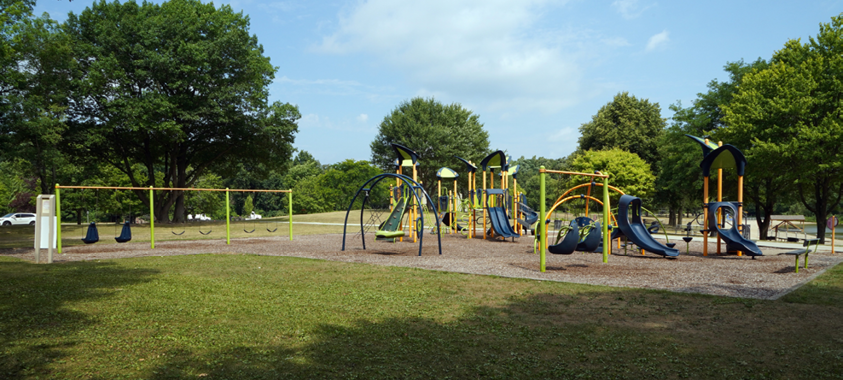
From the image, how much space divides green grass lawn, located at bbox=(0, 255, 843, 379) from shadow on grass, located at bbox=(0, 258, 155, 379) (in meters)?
0.03

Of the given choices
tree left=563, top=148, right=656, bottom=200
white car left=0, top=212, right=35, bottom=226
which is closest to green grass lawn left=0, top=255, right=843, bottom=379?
tree left=563, top=148, right=656, bottom=200

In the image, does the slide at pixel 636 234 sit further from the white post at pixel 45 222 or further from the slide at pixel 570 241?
the white post at pixel 45 222

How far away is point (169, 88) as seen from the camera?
3362cm

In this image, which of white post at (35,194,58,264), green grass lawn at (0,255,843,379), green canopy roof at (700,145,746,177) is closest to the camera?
Answer: green grass lawn at (0,255,843,379)

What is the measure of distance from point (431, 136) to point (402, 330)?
46.8 m

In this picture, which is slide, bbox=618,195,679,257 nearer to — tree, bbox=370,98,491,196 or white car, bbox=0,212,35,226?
tree, bbox=370,98,491,196

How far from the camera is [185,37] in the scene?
32.4 meters

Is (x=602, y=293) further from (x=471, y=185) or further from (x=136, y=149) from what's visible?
(x=136, y=149)

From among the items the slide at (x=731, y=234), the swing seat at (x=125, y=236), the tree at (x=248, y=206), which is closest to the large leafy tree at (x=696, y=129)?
the slide at (x=731, y=234)

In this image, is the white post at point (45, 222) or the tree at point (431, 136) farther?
the tree at point (431, 136)

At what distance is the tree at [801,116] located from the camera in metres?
21.5

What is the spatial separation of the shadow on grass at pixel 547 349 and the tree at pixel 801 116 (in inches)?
718

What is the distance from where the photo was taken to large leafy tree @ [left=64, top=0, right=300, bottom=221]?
101ft

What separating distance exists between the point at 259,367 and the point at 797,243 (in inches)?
Result: 958
